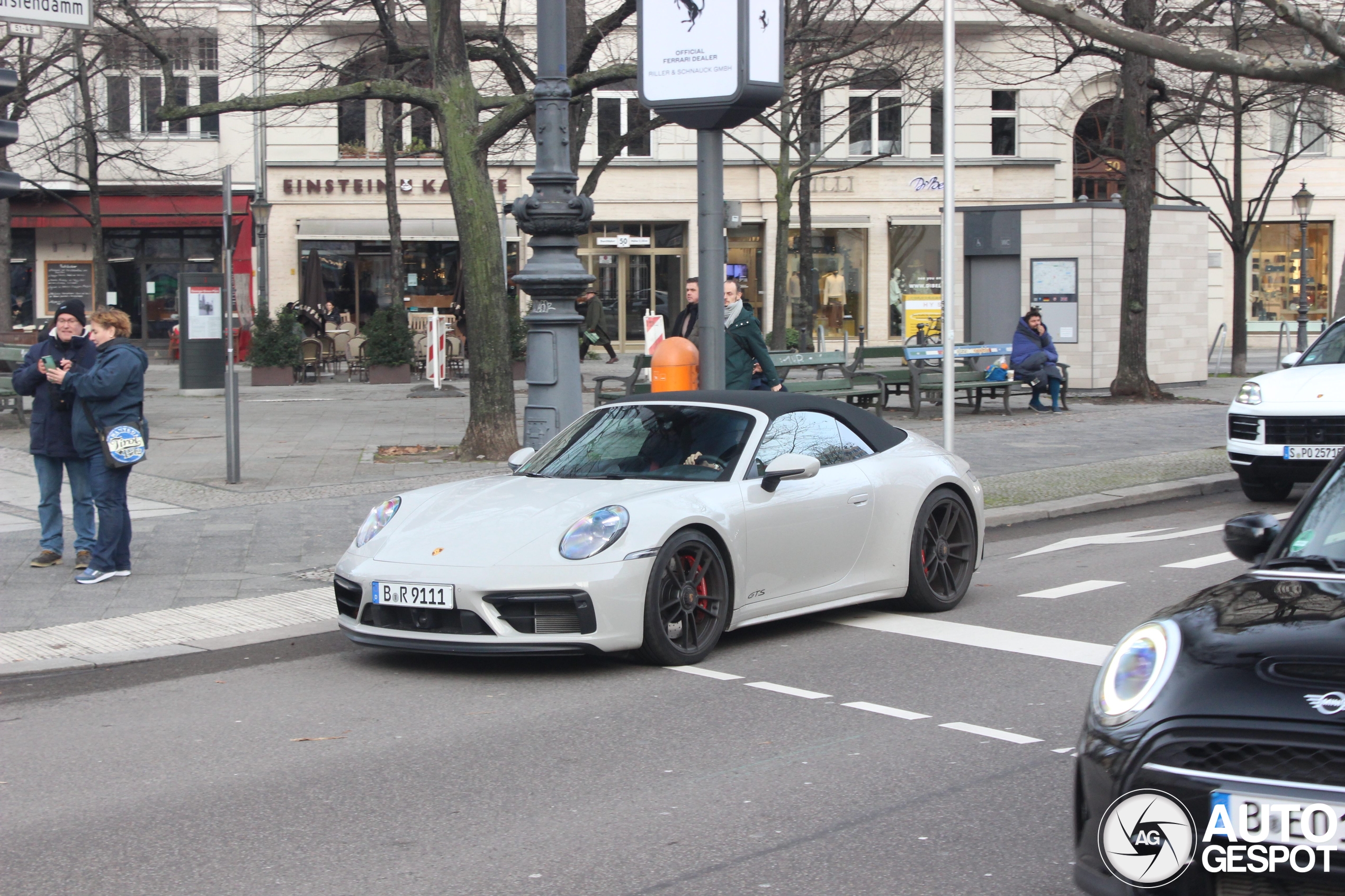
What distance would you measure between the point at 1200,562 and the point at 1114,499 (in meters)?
3.03

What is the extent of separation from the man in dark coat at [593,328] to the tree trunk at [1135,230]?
13441 millimetres

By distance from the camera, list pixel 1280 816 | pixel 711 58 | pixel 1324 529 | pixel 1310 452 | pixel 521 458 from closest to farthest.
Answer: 1. pixel 1280 816
2. pixel 1324 529
3. pixel 521 458
4. pixel 711 58
5. pixel 1310 452

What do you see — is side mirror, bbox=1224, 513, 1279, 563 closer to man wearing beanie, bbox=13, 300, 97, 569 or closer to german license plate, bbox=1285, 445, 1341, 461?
man wearing beanie, bbox=13, 300, 97, 569

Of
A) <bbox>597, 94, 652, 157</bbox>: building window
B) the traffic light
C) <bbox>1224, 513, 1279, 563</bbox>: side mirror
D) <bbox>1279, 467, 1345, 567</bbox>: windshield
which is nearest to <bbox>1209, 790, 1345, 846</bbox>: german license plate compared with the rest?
<bbox>1279, 467, 1345, 567</bbox>: windshield

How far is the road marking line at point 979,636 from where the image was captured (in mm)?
7309

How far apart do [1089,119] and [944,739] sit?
38399 millimetres

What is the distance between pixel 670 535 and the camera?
22.8 ft

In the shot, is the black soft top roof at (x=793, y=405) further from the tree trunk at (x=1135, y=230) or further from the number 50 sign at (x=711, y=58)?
the tree trunk at (x=1135, y=230)

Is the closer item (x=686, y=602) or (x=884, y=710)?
(x=884, y=710)

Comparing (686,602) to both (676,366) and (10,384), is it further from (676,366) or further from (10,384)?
(10,384)

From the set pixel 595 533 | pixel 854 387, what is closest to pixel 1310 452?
pixel 595 533

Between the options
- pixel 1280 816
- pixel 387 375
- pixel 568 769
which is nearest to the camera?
pixel 1280 816

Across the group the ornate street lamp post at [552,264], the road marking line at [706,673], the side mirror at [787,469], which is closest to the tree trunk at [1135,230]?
the ornate street lamp post at [552,264]

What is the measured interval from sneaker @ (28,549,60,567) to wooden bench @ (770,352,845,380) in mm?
12268
